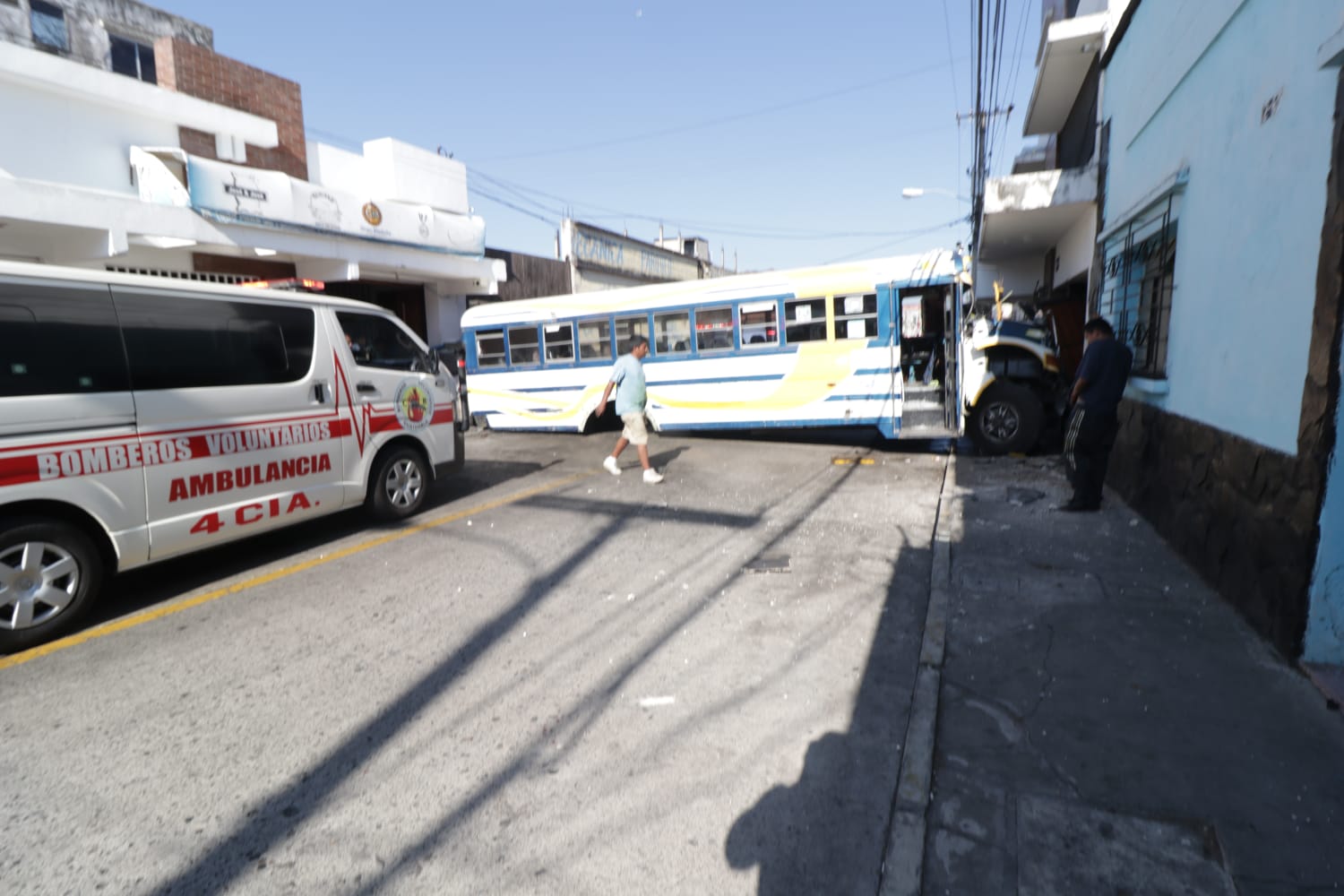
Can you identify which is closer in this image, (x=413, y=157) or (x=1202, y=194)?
(x=1202, y=194)

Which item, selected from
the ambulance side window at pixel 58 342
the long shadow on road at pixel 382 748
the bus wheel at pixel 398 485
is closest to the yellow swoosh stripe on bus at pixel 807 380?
the bus wheel at pixel 398 485

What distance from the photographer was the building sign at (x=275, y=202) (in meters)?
11.9

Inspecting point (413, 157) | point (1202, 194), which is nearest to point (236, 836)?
point (1202, 194)

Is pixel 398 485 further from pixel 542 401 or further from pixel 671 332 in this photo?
pixel 542 401

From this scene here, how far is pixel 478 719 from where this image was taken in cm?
362

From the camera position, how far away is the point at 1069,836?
2.67m

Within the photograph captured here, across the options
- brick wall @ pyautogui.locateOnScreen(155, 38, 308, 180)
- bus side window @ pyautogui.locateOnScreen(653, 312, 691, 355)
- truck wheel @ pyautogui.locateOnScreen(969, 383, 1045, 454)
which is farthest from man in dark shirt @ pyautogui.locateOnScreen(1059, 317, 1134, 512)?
brick wall @ pyautogui.locateOnScreen(155, 38, 308, 180)

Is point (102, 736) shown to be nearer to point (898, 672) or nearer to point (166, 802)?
point (166, 802)

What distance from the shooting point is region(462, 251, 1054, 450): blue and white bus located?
33.9ft

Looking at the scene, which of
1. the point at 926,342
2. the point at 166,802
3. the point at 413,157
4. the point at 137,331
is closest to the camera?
the point at 166,802

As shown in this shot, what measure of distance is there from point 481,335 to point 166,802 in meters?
11.9

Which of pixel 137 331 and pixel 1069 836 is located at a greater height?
pixel 137 331

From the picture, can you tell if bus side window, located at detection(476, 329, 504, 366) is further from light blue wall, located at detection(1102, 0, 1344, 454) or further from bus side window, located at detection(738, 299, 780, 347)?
light blue wall, located at detection(1102, 0, 1344, 454)

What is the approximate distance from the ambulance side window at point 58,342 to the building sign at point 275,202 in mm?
8464
